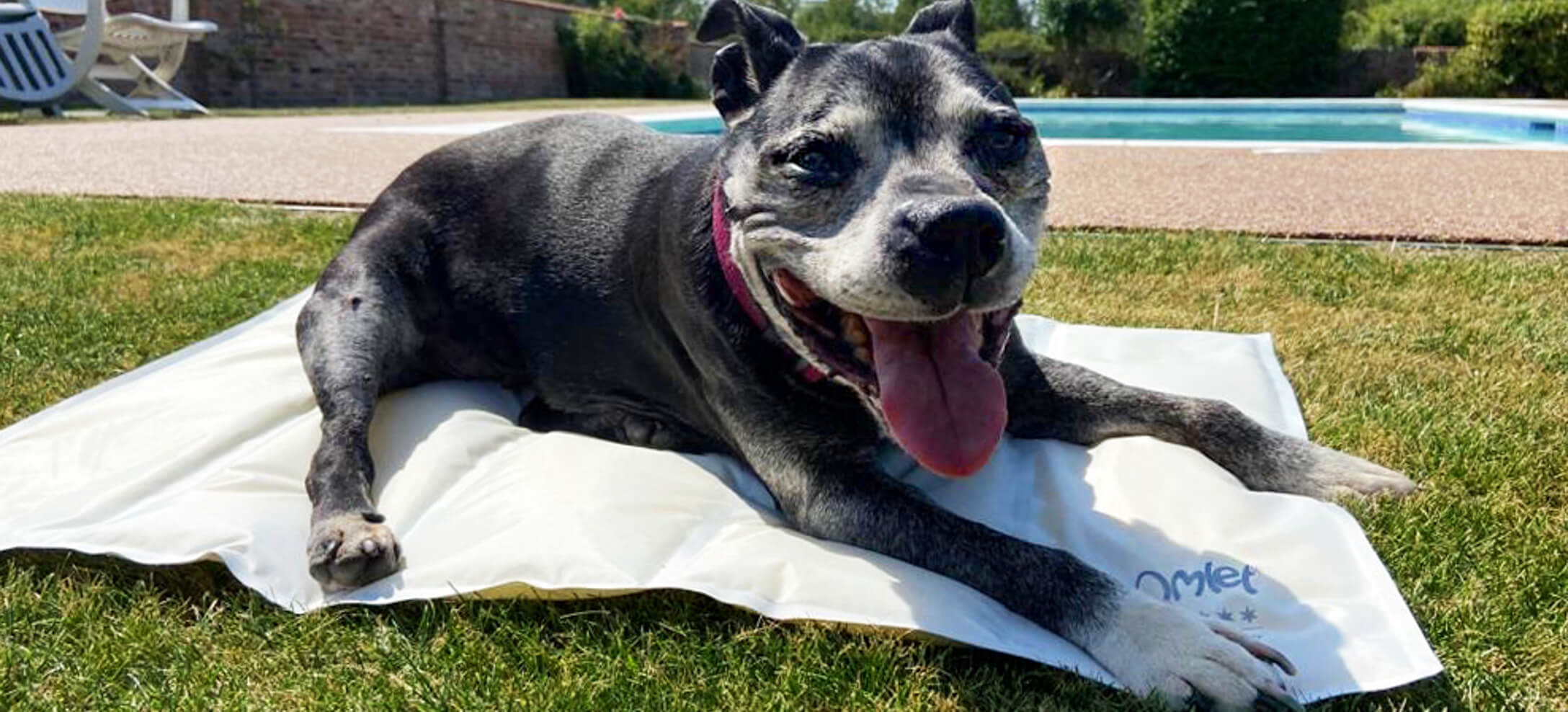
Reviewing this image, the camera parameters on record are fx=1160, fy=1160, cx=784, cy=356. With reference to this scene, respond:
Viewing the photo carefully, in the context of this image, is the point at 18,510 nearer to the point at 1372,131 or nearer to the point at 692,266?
the point at 692,266

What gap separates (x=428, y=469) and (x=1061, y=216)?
193 inches

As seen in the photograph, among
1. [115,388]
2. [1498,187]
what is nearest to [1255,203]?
[1498,187]

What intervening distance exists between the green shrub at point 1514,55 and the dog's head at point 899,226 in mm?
25658

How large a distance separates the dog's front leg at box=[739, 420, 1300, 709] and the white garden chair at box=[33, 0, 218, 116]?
1827 centimetres

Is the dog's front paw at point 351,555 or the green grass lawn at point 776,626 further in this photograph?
the dog's front paw at point 351,555

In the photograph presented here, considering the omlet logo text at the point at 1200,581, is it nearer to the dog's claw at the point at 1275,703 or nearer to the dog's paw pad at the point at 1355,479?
the dog's claw at the point at 1275,703

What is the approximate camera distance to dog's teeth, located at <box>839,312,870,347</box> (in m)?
2.71

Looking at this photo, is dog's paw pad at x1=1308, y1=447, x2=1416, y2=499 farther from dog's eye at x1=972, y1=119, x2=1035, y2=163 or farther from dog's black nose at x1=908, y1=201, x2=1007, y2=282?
dog's black nose at x1=908, y1=201, x2=1007, y2=282

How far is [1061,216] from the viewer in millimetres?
7188

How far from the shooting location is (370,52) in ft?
93.5

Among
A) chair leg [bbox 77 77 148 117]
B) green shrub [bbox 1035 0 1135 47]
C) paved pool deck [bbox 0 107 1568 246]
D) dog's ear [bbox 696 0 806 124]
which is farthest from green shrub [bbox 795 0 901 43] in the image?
dog's ear [bbox 696 0 806 124]

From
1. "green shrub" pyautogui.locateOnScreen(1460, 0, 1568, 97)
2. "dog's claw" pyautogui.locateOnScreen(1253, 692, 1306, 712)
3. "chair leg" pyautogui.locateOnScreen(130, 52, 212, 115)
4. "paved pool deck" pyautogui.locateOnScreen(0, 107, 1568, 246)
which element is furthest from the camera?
"green shrub" pyautogui.locateOnScreen(1460, 0, 1568, 97)

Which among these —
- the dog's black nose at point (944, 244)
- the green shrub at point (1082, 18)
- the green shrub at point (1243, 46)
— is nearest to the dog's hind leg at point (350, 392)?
the dog's black nose at point (944, 244)

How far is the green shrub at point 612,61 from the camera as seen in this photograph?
1352 inches
